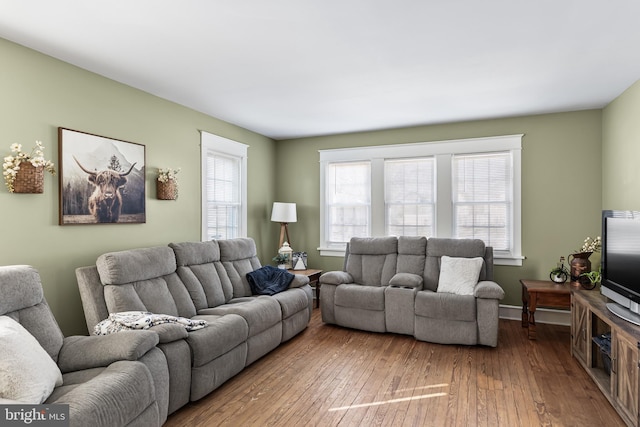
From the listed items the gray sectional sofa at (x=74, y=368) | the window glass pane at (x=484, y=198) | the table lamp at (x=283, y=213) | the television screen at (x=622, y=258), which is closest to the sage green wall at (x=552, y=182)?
the window glass pane at (x=484, y=198)

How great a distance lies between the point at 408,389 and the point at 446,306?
1.25m

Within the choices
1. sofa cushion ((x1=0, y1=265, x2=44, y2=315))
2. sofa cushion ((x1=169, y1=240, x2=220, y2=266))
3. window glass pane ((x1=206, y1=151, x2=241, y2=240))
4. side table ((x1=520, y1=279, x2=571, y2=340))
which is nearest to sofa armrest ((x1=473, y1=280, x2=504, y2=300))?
side table ((x1=520, y1=279, x2=571, y2=340))

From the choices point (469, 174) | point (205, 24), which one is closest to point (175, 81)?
point (205, 24)

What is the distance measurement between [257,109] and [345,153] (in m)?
1.76

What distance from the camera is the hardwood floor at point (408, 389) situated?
255 cm

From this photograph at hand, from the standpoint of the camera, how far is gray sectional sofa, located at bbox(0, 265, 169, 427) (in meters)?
1.76

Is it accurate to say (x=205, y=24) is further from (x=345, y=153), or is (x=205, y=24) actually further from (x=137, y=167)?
(x=345, y=153)

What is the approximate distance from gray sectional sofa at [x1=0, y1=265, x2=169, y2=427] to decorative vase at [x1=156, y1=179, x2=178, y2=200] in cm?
164

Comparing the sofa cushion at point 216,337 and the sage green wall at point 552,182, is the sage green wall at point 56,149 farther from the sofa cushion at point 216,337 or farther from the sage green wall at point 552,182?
the sage green wall at point 552,182

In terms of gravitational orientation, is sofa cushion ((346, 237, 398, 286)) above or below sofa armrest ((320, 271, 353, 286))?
above

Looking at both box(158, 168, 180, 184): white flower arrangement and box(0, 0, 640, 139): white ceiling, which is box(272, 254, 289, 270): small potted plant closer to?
box(158, 168, 180, 184): white flower arrangement

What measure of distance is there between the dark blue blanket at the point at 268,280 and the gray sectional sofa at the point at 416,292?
55 cm

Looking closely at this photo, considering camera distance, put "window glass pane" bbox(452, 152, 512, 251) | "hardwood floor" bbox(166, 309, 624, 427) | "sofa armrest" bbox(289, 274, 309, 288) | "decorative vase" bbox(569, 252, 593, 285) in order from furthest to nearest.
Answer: "window glass pane" bbox(452, 152, 512, 251)
"sofa armrest" bbox(289, 274, 309, 288)
"decorative vase" bbox(569, 252, 593, 285)
"hardwood floor" bbox(166, 309, 624, 427)

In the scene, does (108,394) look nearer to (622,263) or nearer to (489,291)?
(489,291)
